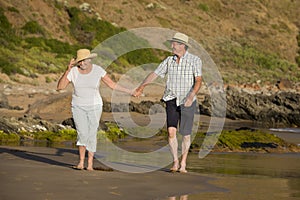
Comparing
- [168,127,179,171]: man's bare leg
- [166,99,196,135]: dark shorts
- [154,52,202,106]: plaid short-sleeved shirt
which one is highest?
[154,52,202,106]: plaid short-sleeved shirt

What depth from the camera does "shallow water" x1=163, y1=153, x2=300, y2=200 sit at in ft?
27.5

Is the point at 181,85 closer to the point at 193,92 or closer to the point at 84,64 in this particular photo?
the point at 193,92

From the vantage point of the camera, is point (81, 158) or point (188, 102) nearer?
point (81, 158)

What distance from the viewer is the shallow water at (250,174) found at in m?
8.39

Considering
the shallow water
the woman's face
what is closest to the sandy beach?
the shallow water

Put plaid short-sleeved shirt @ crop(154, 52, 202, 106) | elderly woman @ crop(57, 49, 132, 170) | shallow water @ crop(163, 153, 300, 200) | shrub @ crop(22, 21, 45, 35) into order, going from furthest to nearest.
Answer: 1. shrub @ crop(22, 21, 45, 35)
2. plaid short-sleeved shirt @ crop(154, 52, 202, 106)
3. elderly woman @ crop(57, 49, 132, 170)
4. shallow water @ crop(163, 153, 300, 200)

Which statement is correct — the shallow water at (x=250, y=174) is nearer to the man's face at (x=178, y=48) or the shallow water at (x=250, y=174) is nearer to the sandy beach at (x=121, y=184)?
the sandy beach at (x=121, y=184)

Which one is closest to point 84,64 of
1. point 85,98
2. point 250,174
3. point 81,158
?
point 85,98

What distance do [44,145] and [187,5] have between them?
5781cm

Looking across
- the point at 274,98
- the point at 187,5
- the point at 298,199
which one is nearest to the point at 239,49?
the point at 187,5

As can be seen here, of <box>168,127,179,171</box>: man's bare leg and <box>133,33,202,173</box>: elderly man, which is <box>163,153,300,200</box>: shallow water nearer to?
<box>168,127,179,171</box>: man's bare leg

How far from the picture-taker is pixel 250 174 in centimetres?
1045

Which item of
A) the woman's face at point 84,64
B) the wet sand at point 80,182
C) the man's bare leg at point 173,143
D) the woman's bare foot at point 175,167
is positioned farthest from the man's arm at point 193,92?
the woman's face at point 84,64

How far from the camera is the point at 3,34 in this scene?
40.3 metres
